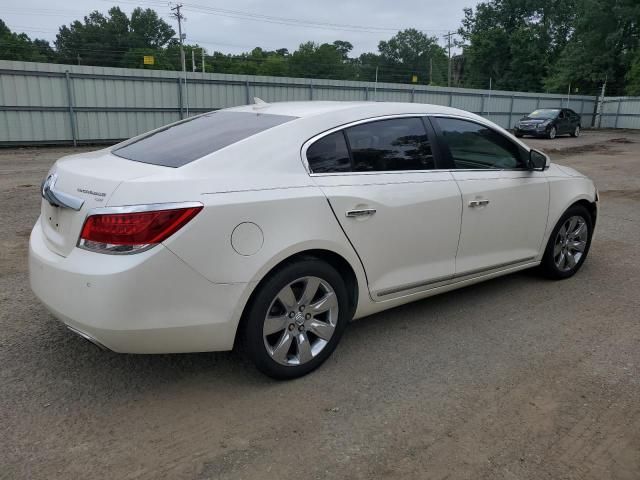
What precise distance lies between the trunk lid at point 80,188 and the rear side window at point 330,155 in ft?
2.85

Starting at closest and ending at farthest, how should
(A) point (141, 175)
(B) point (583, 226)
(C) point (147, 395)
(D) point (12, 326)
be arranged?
(A) point (141, 175), (C) point (147, 395), (D) point (12, 326), (B) point (583, 226)

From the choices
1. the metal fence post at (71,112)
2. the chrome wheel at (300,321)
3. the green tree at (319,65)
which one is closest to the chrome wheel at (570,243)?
the chrome wheel at (300,321)

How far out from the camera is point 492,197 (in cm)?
419

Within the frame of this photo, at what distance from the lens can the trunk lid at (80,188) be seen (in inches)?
110

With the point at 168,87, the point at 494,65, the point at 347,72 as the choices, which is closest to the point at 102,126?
the point at 168,87

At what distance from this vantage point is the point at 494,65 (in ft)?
192

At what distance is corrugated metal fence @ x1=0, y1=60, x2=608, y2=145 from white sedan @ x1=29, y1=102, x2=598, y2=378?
15.7 metres

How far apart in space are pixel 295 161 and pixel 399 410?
1.48m

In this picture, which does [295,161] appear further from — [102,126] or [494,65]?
[494,65]

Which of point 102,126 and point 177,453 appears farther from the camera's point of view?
point 102,126

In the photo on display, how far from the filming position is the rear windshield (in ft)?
10.4

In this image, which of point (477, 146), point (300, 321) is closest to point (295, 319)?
point (300, 321)

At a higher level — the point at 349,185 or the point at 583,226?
the point at 349,185

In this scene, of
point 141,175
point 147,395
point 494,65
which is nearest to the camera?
point 141,175
